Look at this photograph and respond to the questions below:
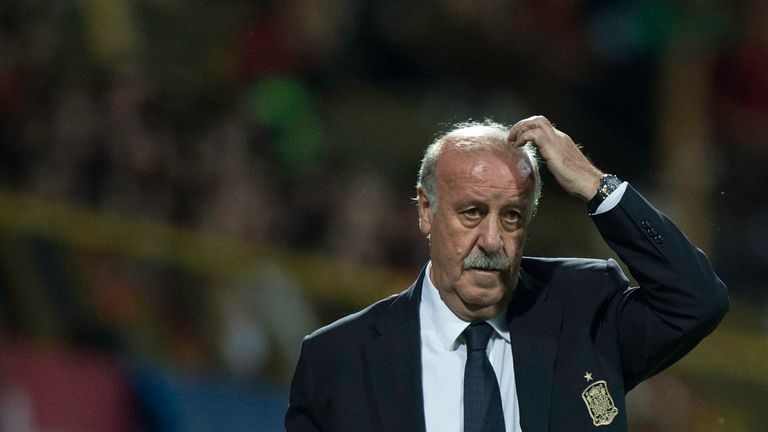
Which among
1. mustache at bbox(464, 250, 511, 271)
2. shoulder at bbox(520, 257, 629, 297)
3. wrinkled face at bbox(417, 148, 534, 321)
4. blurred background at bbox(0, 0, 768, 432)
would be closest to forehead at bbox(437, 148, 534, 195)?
wrinkled face at bbox(417, 148, 534, 321)

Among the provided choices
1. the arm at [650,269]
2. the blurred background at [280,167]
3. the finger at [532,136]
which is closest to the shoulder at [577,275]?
the arm at [650,269]

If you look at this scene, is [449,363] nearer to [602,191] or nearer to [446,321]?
[446,321]

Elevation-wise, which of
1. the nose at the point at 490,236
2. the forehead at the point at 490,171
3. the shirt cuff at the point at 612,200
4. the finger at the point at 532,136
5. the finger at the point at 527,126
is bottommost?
the nose at the point at 490,236

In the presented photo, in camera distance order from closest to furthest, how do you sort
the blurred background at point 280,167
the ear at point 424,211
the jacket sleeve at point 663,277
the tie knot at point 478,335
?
the jacket sleeve at point 663,277 < the tie knot at point 478,335 < the ear at point 424,211 < the blurred background at point 280,167

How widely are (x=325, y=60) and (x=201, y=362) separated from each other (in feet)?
8.40

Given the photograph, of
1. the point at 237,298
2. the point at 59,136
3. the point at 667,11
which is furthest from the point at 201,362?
the point at 667,11

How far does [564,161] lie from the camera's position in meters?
3.19

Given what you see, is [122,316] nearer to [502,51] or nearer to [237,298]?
[237,298]

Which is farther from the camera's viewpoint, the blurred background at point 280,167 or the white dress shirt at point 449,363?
the blurred background at point 280,167

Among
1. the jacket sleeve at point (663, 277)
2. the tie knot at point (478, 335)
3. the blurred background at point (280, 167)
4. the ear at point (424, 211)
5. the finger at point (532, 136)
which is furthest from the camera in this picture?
the blurred background at point (280, 167)

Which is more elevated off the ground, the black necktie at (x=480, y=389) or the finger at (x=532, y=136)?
the finger at (x=532, y=136)

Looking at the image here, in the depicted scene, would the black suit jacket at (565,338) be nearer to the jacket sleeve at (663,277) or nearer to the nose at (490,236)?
the jacket sleeve at (663,277)

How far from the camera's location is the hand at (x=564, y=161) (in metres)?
3.18

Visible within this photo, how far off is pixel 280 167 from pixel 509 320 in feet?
14.0
